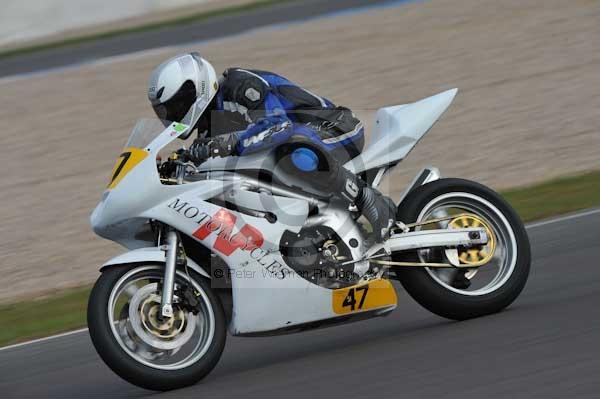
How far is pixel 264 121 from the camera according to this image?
5438 mm

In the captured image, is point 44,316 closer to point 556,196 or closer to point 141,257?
point 141,257

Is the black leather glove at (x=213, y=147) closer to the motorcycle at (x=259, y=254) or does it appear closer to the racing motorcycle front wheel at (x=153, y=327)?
the motorcycle at (x=259, y=254)

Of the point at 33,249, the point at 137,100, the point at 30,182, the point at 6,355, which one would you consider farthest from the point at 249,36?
the point at 6,355

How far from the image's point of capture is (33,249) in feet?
31.2

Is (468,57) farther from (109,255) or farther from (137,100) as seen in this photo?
(109,255)

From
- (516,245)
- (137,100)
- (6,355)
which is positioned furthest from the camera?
(137,100)

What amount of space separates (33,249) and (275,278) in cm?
470

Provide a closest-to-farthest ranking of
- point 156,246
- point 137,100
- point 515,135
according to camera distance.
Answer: point 156,246, point 515,135, point 137,100

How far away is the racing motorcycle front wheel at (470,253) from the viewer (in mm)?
5695

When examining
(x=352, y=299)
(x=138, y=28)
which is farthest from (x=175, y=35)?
(x=352, y=299)

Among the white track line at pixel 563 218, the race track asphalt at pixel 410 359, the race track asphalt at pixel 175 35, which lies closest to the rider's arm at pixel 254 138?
the race track asphalt at pixel 410 359

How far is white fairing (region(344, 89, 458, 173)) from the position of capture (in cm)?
582

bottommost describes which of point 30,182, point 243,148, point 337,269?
point 30,182

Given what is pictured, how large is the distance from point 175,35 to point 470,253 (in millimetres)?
12076
